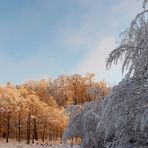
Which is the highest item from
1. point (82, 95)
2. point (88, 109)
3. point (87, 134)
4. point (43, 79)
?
point (43, 79)

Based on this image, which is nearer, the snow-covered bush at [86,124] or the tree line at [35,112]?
the snow-covered bush at [86,124]

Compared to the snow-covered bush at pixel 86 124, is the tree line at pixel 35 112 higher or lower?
higher

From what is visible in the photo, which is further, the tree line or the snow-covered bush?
the tree line

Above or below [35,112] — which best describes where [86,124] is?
below

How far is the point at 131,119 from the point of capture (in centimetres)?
820

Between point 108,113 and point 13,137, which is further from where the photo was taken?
point 13,137

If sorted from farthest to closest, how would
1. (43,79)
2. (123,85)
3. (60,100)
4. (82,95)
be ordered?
1. (43,79)
2. (60,100)
3. (82,95)
4. (123,85)

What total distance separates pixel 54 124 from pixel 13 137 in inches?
369

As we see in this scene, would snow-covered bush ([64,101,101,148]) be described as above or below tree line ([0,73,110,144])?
below

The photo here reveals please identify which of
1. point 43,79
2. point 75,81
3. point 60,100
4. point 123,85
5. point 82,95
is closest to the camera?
point 123,85

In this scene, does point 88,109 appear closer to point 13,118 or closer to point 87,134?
point 87,134

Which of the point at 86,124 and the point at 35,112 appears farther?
the point at 35,112

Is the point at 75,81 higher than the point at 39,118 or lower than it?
higher

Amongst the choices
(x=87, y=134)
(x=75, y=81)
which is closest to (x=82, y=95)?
(x=75, y=81)
